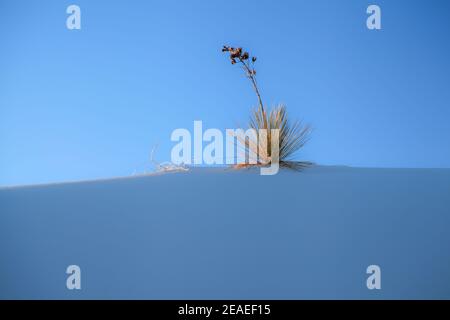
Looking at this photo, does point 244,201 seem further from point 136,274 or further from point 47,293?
point 47,293

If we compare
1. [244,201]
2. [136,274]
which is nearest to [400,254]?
[244,201]

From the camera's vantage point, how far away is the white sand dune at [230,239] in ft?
4.98

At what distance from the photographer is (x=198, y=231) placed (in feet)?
6.48

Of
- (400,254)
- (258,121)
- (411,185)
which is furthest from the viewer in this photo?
(258,121)

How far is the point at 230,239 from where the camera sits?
1893mm

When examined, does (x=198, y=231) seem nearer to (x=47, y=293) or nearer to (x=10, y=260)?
(x=47, y=293)

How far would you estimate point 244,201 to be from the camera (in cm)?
238

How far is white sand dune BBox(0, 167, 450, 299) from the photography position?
1517mm

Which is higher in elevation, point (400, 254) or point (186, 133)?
point (186, 133)

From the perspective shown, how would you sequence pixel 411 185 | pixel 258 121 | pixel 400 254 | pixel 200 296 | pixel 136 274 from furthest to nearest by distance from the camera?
pixel 258 121, pixel 411 185, pixel 400 254, pixel 136 274, pixel 200 296
